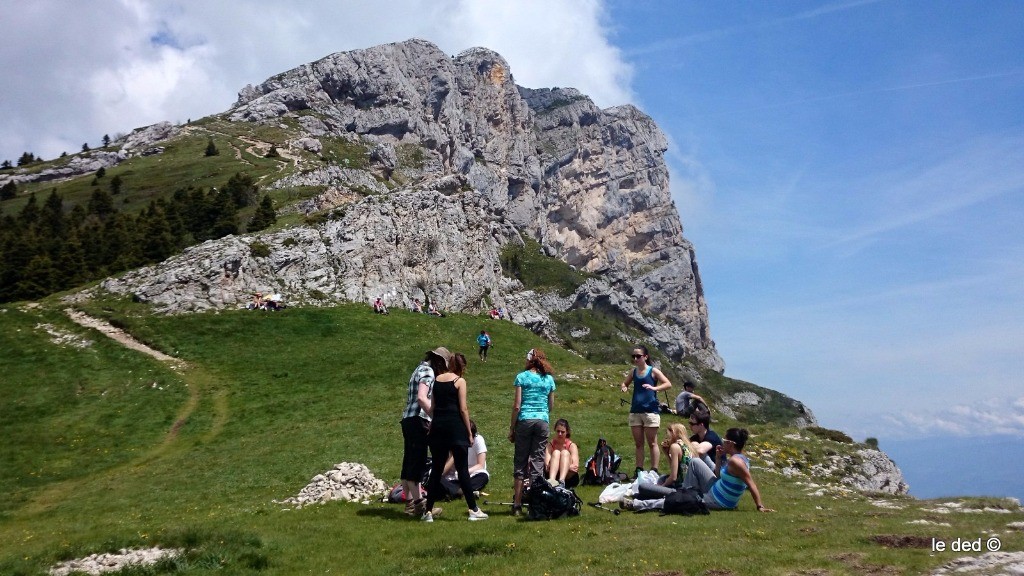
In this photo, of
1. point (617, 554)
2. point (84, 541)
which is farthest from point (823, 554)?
point (84, 541)

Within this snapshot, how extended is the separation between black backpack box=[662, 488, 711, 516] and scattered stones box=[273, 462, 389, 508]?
292 inches

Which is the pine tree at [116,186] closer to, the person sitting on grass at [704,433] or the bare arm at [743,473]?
the person sitting on grass at [704,433]

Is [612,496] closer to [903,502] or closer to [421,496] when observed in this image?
[421,496]

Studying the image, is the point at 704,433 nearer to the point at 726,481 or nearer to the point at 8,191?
the point at 726,481

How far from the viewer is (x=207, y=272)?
4559 centimetres

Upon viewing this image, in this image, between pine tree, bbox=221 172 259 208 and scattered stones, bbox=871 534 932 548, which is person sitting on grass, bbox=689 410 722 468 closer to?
scattered stones, bbox=871 534 932 548

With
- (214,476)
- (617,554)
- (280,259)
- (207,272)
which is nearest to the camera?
(617,554)

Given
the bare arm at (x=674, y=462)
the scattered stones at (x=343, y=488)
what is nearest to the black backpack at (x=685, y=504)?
the bare arm at (x=674, y=462)

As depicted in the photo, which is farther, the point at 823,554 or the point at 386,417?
the point at 386,417

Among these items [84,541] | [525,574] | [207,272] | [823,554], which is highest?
[207,272]

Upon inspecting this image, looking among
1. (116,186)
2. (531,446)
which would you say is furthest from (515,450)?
(116,186)

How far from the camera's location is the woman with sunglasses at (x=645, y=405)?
1658cm

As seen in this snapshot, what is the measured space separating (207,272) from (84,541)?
36958 millimetres

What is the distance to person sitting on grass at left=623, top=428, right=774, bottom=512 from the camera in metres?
13.7
